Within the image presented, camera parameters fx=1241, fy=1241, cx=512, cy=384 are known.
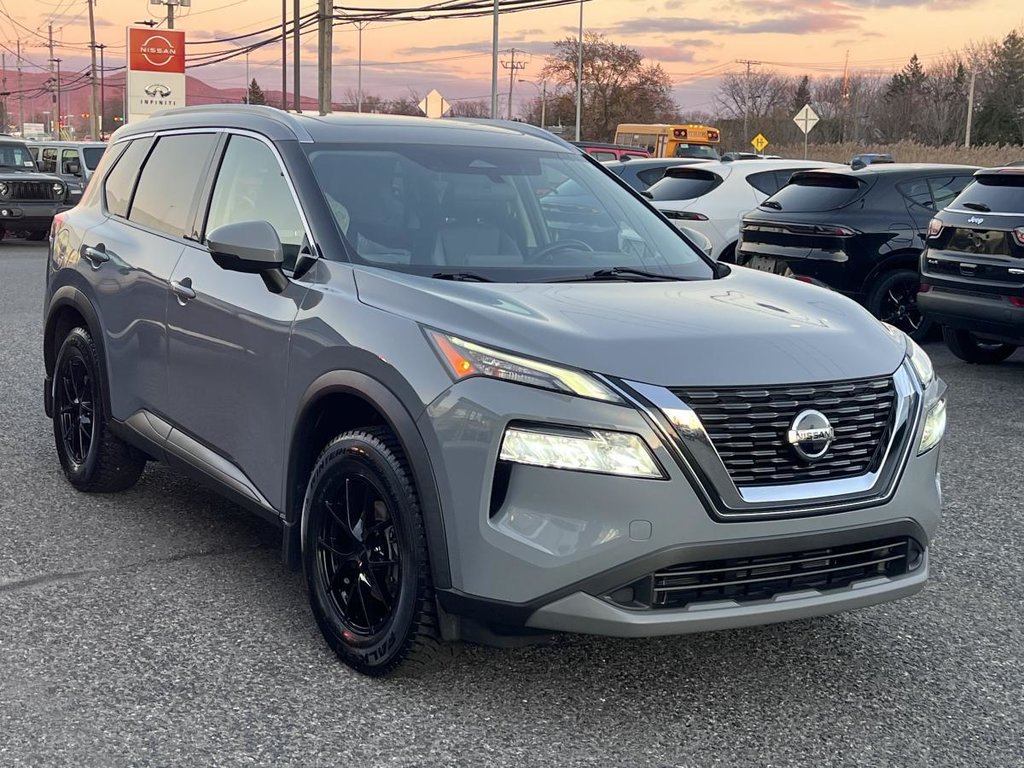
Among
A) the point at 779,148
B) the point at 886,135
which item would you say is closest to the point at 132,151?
the point at 779,148

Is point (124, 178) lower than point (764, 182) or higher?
higher

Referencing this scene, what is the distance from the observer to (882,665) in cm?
401

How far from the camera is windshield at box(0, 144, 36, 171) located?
941 inches

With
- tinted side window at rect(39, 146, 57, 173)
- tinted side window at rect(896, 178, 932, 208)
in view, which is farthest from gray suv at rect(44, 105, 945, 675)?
tinted side window at rect(39, 146, 57, 173)

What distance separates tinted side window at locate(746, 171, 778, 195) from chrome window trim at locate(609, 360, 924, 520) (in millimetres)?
10443

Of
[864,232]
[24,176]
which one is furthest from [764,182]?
[24,176]

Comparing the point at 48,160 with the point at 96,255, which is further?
the point at 48,160

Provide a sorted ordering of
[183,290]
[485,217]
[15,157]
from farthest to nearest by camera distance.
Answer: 1. [15,157]
2. [183,290]
3. [485,217]

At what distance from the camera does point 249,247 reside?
403 centimetres

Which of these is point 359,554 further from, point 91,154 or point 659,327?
point 91,154

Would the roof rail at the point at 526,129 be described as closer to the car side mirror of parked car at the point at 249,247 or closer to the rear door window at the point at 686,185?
the car side mirror of parked car at the point at 249,247

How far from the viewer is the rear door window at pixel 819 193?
11.0 meters

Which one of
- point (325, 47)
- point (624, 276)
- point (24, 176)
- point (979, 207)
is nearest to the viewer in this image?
point (624, 276)

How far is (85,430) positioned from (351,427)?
238 centimetres
